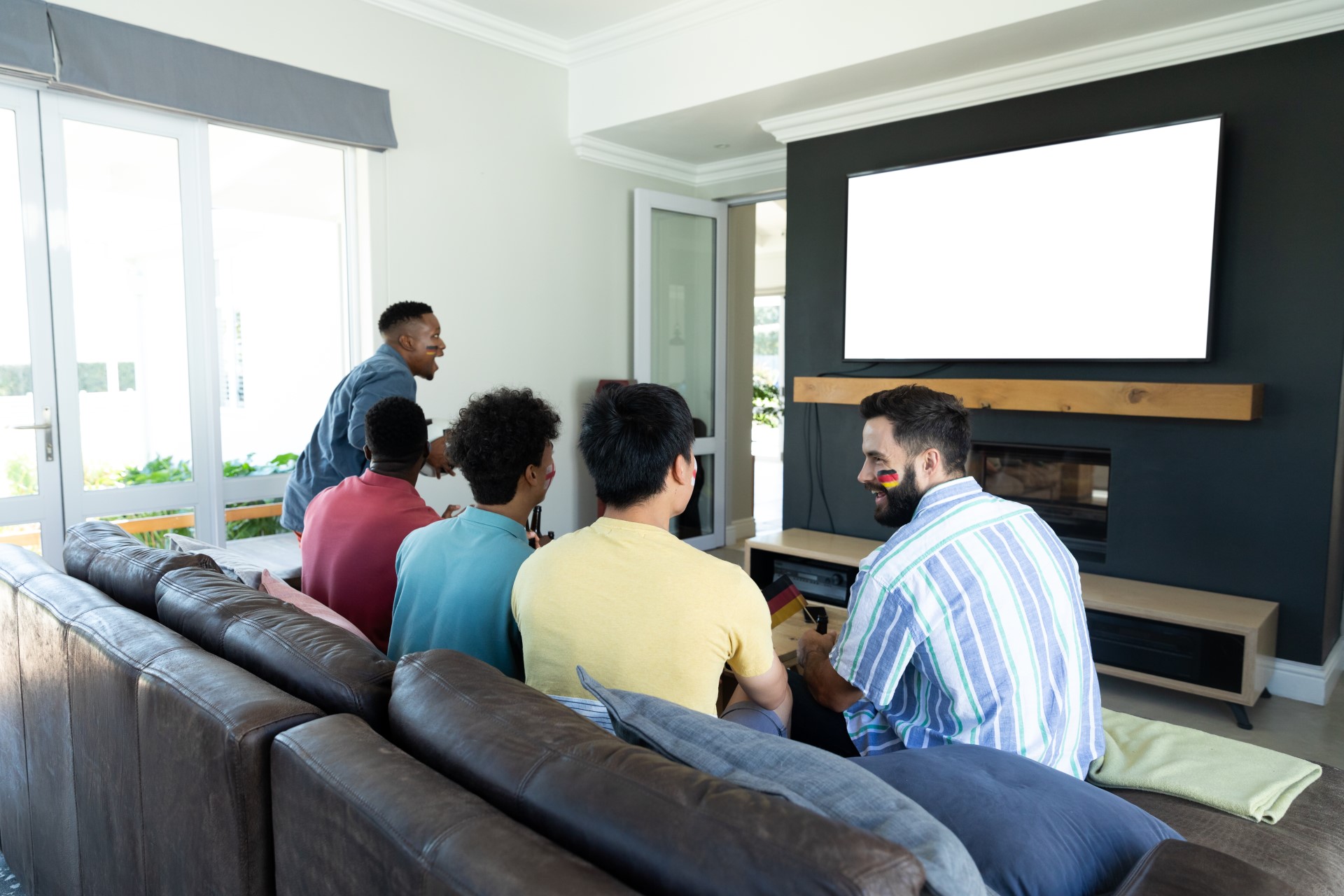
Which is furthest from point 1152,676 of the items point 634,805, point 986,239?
point 634,805

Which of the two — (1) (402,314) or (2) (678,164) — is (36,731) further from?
(2) (678,164)

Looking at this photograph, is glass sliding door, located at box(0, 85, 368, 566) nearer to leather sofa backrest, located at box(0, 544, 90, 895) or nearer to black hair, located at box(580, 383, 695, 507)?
leather sofa backrest, located at box(0, 544, 90, 895)

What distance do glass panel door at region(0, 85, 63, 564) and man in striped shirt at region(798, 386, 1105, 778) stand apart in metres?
3.11

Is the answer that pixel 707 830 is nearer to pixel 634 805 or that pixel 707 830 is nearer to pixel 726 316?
pixel 634 805

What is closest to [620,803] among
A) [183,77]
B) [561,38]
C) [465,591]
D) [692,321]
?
[465,591]

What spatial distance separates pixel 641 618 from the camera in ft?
4.37

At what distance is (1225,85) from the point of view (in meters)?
3.24

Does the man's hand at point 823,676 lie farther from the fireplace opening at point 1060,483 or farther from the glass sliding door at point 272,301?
the glass sliding door at point 272,301

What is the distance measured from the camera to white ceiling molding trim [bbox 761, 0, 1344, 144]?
3.03 metres

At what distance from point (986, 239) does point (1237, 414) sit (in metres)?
1.23

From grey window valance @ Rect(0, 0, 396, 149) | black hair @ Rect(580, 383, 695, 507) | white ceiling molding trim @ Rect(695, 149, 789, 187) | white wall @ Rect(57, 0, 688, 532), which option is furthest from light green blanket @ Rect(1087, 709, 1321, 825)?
white ceiling molding trim @ Rect(695, 149, 789, 187)

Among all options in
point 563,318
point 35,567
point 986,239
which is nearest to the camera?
point 35,567

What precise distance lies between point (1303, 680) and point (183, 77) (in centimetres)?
483

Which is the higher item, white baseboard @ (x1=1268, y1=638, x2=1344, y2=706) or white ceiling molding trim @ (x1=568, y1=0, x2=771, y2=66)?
white ceiling molding trim @ (x1=568, y1=0, x2=771, y2=66)
